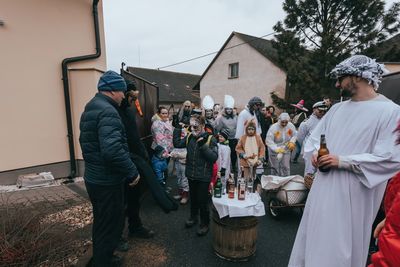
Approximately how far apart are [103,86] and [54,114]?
3797 mm

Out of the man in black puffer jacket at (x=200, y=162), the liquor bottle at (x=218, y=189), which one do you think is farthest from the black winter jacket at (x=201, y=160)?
the liquor bottle at (x=218, y=189)

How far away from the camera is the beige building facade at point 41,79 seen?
5.03 m

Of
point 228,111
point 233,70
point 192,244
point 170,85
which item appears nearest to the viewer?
point 192,244

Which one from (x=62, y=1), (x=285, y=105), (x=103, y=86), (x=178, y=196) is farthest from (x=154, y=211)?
(x=285, y=105)

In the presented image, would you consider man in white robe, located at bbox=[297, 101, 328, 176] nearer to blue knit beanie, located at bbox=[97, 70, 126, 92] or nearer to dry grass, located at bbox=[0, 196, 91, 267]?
blue knit beanie, located at bbox=[97, 70, 126, 92]

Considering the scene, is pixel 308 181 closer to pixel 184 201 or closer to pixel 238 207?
pixel 238 207

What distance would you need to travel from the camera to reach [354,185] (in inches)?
80.3

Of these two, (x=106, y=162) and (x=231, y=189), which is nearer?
(x=106, y=162)

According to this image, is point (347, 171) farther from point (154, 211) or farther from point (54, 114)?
point (54, 114)

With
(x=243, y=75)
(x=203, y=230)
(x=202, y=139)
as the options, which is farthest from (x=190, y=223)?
(x=243, y=75)

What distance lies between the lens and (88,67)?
5895 millimetres

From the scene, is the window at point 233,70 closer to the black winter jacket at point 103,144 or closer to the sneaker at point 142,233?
the sneaker at point 142,233

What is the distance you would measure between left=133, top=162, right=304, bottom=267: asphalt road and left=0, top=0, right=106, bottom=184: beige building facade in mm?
2872

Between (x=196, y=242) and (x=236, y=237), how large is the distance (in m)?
0.75
